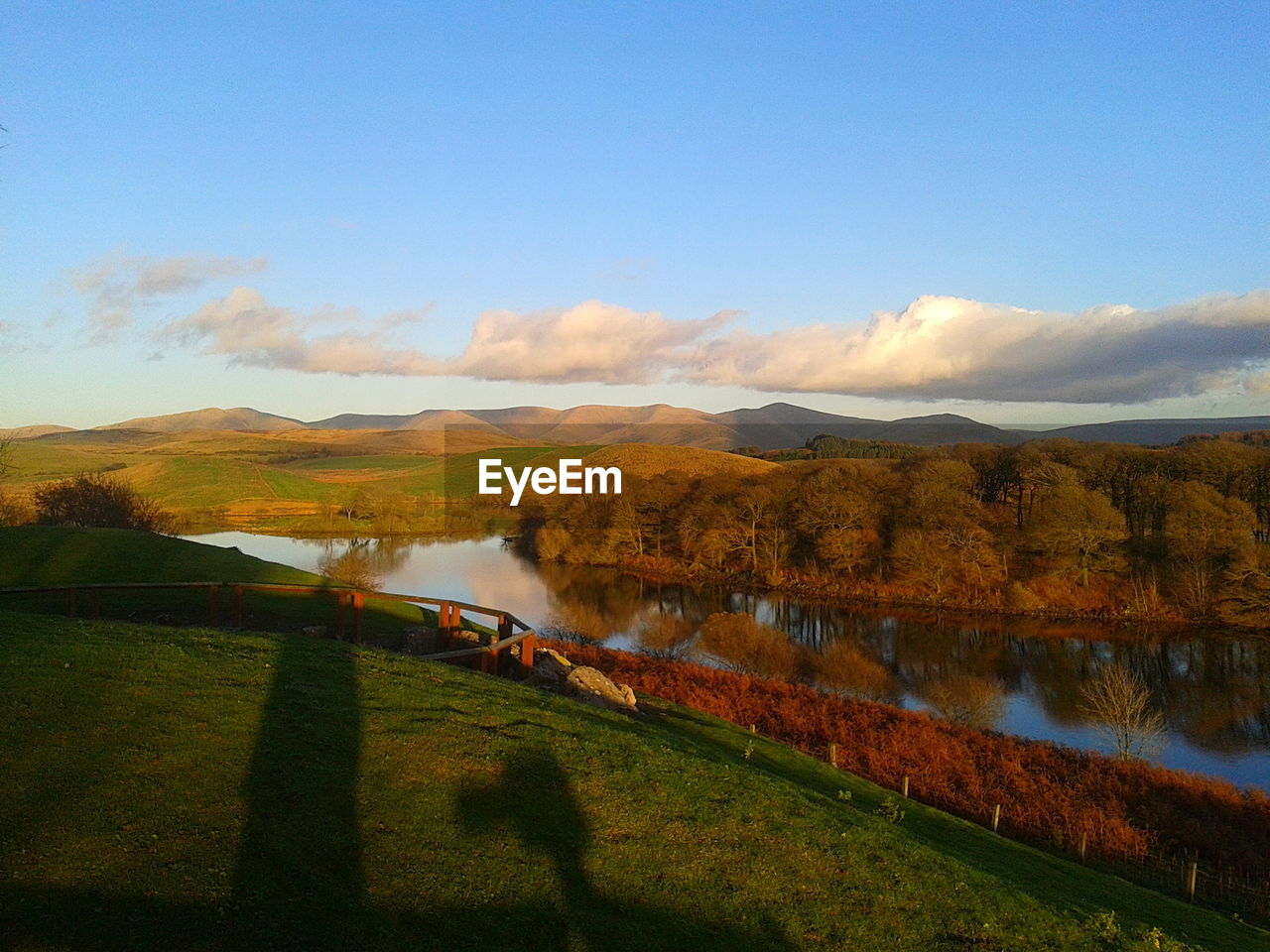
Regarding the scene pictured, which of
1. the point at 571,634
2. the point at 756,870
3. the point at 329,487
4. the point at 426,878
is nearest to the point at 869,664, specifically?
the point at 571,634

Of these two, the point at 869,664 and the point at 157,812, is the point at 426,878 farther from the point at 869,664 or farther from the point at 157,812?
the point at 869,664

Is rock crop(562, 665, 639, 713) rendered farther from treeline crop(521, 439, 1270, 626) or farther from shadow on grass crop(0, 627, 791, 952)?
treeline crop(521, 439, 1270, 626)

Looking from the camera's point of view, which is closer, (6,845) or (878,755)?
(6,845)

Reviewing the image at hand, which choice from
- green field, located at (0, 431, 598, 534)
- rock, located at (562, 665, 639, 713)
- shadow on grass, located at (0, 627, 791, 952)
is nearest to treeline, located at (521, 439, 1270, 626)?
green field, located at (0, 431, 598, 534)

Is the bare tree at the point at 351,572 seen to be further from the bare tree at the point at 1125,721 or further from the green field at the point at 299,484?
the bare tree at the point at 1125,721

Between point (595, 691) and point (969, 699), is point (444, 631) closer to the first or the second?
point (595, 691)

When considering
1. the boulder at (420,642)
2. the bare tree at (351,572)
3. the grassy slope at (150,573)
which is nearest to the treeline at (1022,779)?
the boulder at (420,642)
